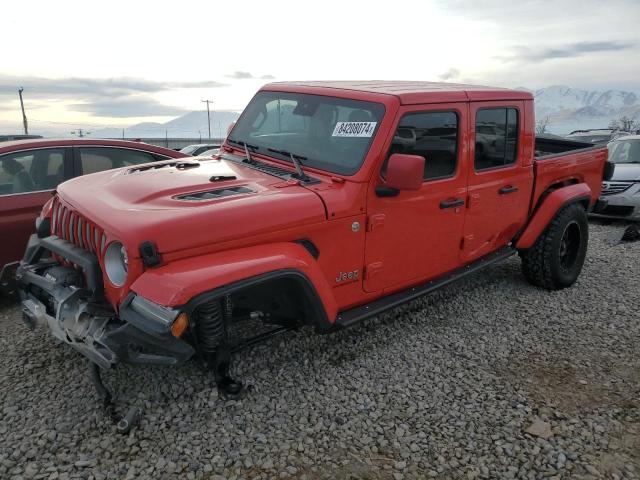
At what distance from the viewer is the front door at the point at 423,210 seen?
3.22 metres

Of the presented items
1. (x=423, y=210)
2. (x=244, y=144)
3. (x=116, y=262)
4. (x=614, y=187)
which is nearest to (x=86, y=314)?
(x=116, y=262)

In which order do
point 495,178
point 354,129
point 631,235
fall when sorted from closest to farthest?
point 354,129, point 495,178, point 631,235

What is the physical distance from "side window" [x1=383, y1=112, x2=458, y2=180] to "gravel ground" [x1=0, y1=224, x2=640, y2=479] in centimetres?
136

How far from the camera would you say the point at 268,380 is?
324cm

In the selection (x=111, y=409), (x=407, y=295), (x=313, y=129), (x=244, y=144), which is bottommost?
(x=111, y=409)

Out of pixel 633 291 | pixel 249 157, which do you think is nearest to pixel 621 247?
pixel 633 291

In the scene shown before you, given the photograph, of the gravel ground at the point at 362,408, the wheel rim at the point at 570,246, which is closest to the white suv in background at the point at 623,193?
the wheel rim at the point at 570,246

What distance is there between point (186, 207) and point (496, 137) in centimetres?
271

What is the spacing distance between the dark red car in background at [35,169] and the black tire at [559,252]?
13.6 feet

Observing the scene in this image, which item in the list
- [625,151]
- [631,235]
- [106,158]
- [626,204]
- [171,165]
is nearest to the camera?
[171,165]

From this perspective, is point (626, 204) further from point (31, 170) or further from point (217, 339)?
point (31, 170)

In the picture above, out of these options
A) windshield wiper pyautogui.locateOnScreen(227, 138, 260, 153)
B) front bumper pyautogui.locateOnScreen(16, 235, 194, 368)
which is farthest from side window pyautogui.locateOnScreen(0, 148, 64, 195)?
windshield wiper pyautogui.locateOnScreen(227, 138, 260, 153)

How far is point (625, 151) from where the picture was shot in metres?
9.05

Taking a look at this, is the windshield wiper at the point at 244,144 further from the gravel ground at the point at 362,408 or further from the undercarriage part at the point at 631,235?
the undercarriage part at the point at 631,235
